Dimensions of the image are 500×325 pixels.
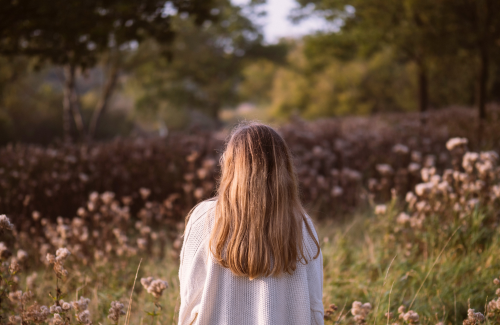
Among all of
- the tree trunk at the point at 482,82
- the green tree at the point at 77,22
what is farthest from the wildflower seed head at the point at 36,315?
the tree trunk at the point at 482,82

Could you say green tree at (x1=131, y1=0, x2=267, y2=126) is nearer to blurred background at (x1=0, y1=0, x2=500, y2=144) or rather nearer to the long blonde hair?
blurred background at (x1=0, y1=0, x2=500, y2=144)

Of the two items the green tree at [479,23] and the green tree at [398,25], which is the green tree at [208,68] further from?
the green tree at [479,23]

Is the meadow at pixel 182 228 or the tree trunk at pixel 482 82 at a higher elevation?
the tree trunk at pixel 482 82

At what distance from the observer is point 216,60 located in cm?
2223

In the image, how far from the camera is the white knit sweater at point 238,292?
159cm

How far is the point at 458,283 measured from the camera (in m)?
3.10

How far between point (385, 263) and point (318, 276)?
1.96 metres

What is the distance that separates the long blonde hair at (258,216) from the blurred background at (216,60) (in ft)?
10.9

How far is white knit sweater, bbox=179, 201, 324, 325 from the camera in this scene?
1593 millimetres

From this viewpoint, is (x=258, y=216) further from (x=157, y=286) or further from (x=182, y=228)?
(x=182, y=228)

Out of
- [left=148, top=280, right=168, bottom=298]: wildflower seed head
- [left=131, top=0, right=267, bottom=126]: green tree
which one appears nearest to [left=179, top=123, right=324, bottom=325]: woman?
[left=148, top=280, right=168, bottom=298]: wildflower seed head

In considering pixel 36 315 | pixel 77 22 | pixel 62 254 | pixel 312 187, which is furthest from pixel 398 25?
pixel 36 315

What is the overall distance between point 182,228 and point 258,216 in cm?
285

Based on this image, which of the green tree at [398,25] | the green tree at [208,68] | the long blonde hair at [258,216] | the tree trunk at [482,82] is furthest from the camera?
the green tree at [208,68]
